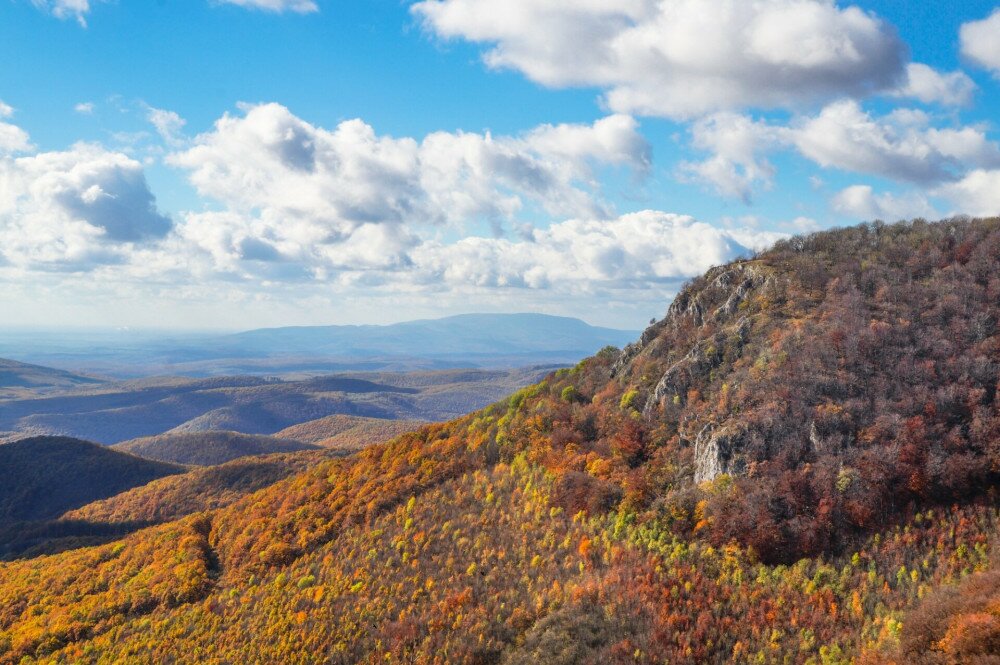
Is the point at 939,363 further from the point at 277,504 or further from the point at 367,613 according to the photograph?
the point at 277,504

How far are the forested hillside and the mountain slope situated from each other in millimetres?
125623

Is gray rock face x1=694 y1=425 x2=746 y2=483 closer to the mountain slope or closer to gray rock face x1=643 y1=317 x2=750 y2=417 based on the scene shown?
gray rock face x1=643 y1=317 x2=750 y2=417

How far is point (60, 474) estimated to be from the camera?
158 metres

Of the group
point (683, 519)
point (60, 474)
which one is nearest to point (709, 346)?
point (683, 519)

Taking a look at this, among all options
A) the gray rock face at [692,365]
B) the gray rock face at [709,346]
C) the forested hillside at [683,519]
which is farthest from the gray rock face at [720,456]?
the gray rock face at [692,365]

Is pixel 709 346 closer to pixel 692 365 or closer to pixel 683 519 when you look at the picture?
pixel 692 365

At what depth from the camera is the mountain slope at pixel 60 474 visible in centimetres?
14725

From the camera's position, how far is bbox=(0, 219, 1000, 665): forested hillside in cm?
1978

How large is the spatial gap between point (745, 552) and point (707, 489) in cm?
378

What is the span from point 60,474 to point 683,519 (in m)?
193

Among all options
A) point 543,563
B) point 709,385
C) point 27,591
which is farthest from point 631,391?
point 27,591

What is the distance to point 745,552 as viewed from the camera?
22.6 meters

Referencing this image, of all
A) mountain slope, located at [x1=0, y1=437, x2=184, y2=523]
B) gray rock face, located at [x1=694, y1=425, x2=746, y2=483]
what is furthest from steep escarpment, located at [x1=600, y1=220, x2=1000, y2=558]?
mountain slope, located at [x1=0, y1=437, x2=184, y2=523]

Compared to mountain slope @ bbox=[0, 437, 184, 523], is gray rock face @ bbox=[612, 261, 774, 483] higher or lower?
higher
